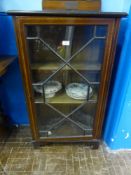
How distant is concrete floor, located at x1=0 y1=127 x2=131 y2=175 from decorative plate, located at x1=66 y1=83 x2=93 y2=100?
1.84ft

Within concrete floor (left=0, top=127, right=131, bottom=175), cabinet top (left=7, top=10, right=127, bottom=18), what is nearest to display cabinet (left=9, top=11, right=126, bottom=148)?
cabinet top (left=7, top=10, right=127, bottom=18)

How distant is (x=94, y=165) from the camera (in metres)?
1.44

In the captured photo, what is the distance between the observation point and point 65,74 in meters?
1.34

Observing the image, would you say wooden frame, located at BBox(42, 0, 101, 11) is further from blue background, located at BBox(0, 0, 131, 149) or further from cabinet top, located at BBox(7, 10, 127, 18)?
cabinet top, located at BBox(7, 10, 127, 18)

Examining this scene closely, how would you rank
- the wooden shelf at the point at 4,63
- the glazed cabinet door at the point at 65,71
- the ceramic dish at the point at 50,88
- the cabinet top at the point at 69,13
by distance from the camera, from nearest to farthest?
the cabinet top at the point at 69,13, the glazed cabinet door at the point at 65,71, the wooden shelf at the point at 4,63, the ceramic dish at the point at 50,88

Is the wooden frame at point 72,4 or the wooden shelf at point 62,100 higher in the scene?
the wooden frame at point 72,4

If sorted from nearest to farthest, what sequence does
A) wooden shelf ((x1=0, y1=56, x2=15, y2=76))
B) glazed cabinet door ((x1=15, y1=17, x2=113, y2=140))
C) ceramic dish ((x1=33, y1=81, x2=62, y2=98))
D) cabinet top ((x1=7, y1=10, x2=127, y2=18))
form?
cabinet top ((x1=7, y1=10, x2=127, y2=18)), glazed cabinet door ((x1=15, y1=17, x2=113, y2=140)), wooden shelf ((x1=0, y1=56, x2=15, y2=76)), ceramic dish ((x1=33, y1=81, x2=62, y2=98))

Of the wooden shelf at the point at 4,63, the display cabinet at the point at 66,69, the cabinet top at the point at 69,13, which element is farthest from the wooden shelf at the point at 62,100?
the cabinet top at the point at 69,13

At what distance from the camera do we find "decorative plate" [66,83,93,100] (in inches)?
54.3

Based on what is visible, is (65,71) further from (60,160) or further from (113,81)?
(60,160)

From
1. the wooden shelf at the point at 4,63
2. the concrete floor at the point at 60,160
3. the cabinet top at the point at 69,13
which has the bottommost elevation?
the concrete floor at the point at 60,160

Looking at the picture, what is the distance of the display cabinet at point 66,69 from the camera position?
3.31 feet

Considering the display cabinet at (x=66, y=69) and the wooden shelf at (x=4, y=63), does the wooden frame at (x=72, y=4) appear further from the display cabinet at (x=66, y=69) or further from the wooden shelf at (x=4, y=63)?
the wooden shelf at (x=4, y=63)

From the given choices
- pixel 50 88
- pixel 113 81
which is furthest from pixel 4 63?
pixel 113 81
